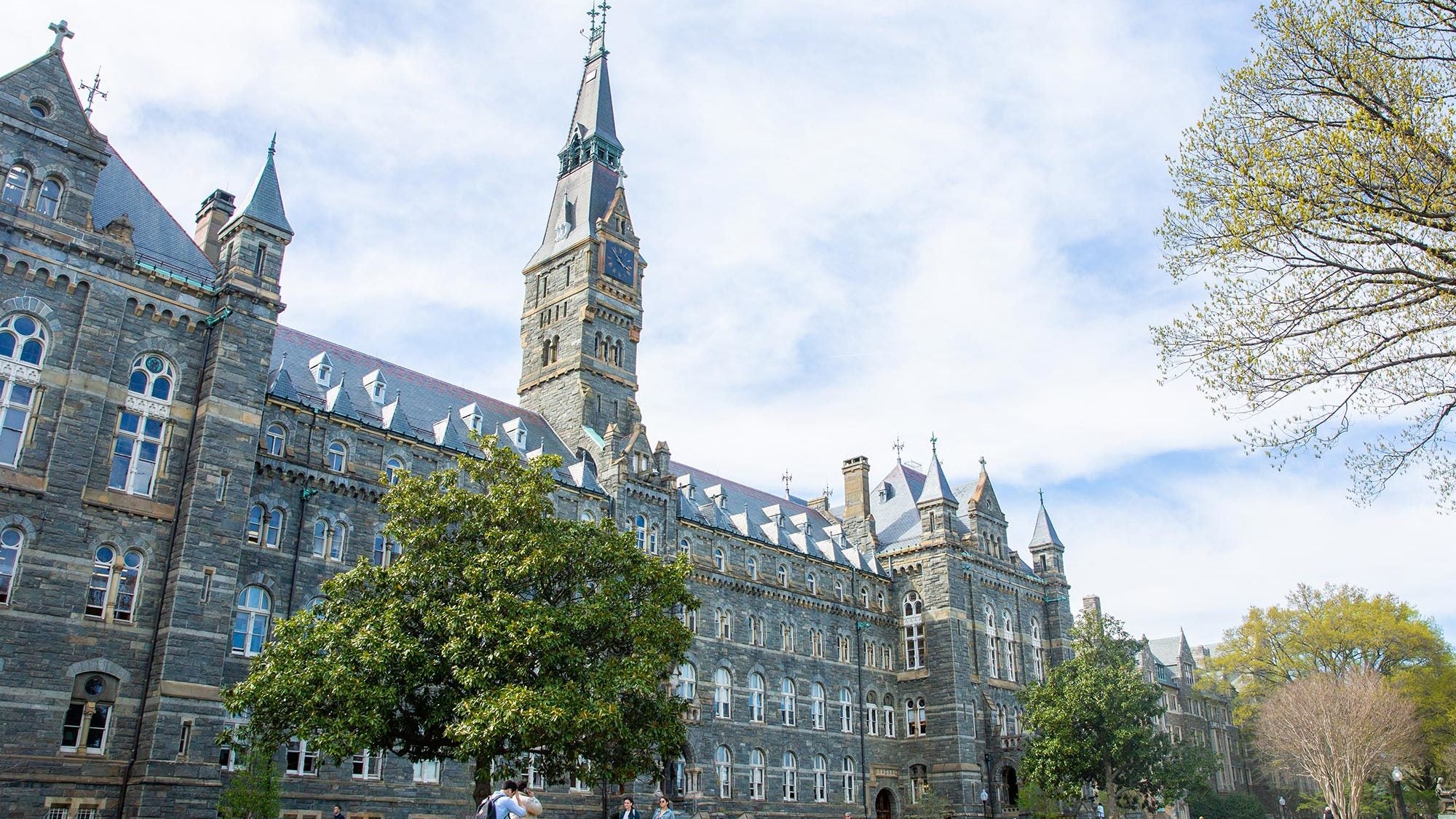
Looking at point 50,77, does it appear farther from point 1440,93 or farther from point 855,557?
point 855,557

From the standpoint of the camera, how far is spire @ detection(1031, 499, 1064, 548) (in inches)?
2739

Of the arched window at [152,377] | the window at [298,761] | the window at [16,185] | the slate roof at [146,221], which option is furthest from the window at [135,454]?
the window at [298,761]

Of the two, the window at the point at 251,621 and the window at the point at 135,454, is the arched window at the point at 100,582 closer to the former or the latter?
the window at the point at 135,454

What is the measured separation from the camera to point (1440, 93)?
57.7 feet

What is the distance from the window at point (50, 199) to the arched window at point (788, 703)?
3737cm

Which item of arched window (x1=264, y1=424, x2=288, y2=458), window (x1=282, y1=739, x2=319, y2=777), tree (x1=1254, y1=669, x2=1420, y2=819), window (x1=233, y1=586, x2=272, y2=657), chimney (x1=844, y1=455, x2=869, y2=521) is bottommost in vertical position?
window (x1=282, y1=739, x2=319, y2=777)

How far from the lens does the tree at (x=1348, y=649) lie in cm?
6581

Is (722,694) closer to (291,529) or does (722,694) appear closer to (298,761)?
(298,761)

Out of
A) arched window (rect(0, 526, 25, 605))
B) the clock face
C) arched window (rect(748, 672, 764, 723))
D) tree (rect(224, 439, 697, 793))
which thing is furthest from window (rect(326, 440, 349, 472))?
the clock face

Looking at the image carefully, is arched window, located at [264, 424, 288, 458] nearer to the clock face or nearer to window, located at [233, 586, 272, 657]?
window, located at [233, 586, 272, 657]

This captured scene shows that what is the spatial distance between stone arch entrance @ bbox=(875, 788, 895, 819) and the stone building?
0.56 ft

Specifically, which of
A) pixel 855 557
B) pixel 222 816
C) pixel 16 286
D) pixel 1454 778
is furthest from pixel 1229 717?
pixel 16 286

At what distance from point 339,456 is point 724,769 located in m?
23.2

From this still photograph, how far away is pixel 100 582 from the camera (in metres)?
28.7
